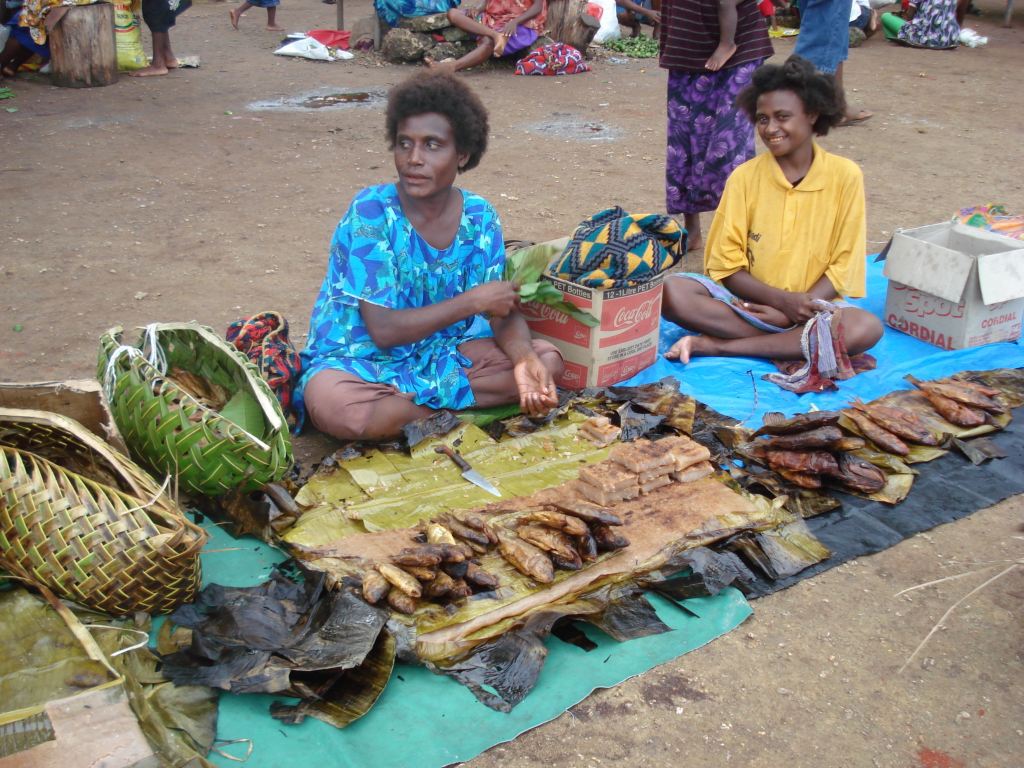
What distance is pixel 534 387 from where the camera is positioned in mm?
3721

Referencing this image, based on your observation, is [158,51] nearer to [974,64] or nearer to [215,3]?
[215,3]

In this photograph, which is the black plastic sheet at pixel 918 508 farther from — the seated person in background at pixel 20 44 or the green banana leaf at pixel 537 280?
the seated person in background at pixel 20 44

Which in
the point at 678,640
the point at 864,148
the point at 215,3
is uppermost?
the point at 215,3

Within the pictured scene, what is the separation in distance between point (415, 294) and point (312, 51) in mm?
8153

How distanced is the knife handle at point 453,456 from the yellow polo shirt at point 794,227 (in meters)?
1.75

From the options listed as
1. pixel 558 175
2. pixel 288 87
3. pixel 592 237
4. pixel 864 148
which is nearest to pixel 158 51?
pixel 288 87

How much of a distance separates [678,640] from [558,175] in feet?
16.5

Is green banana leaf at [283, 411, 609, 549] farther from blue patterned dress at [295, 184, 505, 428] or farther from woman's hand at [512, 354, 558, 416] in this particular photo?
blue patterned dress at [295, 184, 505, 428]

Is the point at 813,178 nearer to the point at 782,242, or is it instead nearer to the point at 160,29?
the point at 782,242

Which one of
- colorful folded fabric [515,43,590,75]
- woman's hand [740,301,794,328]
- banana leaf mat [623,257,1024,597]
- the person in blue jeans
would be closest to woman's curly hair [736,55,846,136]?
woman's hand [740,301,794,328]

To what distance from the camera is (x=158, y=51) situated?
9.83 m

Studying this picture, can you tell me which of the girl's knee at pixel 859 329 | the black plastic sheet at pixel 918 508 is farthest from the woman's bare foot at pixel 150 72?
the black plastic sheet at pixel 918 508

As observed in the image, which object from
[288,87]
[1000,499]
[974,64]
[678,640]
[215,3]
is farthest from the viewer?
[215,3]

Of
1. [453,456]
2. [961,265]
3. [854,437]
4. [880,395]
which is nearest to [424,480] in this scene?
[453,456]
